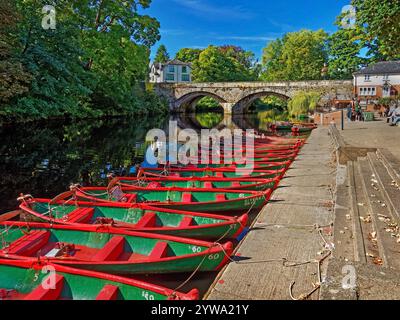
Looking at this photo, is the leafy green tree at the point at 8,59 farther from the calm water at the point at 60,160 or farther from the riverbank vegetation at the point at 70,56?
the calm water at the point at 60,160

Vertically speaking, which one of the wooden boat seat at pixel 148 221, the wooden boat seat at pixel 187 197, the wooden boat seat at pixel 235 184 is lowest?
the wooden boat seat at pixel 148 221

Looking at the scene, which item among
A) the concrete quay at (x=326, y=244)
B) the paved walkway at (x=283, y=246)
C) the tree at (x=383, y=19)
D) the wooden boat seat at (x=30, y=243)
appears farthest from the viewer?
the tree at (x=383, y=19)

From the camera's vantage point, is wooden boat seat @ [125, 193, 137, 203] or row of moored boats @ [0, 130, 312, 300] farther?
wooden boat seat @ [125, 193, 137, 203]

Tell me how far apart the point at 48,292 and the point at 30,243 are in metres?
1.75

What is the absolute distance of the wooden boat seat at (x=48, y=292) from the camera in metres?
3.97

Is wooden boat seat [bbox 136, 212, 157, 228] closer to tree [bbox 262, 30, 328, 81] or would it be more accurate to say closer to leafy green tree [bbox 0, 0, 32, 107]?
leafy green tree [bbox 0, 0, 32, 107]

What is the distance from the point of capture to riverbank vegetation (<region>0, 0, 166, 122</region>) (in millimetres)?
22078

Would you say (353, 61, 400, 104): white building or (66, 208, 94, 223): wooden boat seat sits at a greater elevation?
(353, 61, 400, 104): white building

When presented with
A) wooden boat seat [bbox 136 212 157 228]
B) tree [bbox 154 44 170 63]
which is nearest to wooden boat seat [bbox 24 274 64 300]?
wooden boat seat [bbox 136 212 157 228]

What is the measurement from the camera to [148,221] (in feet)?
21.1

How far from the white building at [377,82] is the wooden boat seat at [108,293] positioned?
1543 inches

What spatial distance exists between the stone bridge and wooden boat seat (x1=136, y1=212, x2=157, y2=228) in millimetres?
38065

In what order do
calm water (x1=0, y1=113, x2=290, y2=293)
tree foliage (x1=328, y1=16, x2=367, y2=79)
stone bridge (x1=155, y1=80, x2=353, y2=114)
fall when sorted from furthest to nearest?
tree foliage (x1=328, y1=16, x2=367, y2=79), stone bridge (x1=155, y1=80, x2=353, y2=114), calm water (x1=0, y1=113, x2=290, y2=293)

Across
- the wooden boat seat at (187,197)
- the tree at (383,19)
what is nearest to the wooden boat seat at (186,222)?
the wooden boat seat at (187,197)
